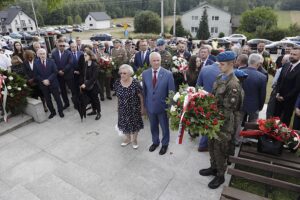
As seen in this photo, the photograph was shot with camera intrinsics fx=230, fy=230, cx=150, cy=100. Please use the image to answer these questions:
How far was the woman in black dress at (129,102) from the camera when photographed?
453cm

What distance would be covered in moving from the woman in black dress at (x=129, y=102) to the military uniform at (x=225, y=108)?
1618 millimetres

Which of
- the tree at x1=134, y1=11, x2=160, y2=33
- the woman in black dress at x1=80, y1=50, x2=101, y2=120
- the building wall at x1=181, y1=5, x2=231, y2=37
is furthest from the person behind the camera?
the building wall at x1=181, y1=5, x2=231, y2=37

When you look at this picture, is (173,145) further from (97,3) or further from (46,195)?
(97,3)

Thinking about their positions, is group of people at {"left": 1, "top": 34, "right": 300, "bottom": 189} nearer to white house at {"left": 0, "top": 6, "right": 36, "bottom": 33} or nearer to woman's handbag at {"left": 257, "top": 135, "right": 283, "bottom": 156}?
woman's handbag at {"left": 257, "top": 135, "right": 283, "bottom": 156}

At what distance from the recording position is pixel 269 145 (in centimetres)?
396

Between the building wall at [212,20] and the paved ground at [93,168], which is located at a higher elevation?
the building wall at [212,20]

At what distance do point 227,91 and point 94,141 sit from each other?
130 inches

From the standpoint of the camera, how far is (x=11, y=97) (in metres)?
5.97

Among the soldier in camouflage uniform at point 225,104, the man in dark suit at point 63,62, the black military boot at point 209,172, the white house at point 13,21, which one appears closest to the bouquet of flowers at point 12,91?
the man in dark suit at point 63,62

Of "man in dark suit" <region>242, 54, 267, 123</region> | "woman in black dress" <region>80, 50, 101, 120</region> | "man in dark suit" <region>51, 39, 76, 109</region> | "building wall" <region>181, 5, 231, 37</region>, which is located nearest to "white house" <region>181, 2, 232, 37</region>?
"building wall" <region>181, 5, 231, 37</region>

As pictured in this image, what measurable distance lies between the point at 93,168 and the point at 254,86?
11.5 ft

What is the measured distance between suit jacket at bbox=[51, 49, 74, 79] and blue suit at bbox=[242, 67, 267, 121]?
467 centimetres

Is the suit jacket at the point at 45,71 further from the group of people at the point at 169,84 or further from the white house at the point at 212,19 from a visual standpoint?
the white house at the point at 212,19

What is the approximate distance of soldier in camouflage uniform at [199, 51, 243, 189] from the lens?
11.2 ft
